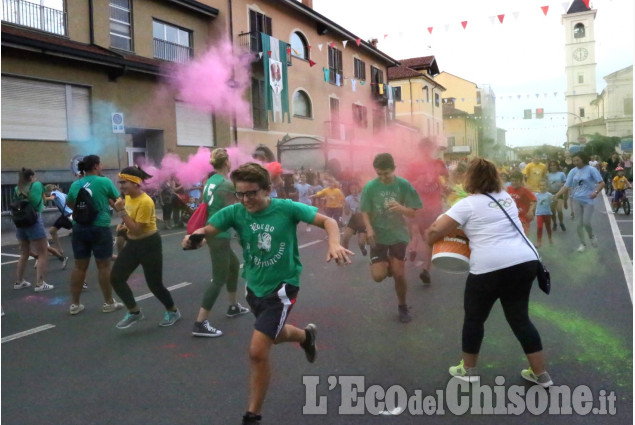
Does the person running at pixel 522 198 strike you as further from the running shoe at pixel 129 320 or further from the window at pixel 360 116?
the window at pixel 360 116

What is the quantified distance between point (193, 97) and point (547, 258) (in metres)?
14.6

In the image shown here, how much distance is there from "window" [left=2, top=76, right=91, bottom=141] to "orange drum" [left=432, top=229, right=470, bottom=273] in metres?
13.6

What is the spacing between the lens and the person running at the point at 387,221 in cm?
510

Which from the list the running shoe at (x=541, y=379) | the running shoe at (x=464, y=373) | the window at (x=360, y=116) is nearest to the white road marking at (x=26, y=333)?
the running shoe at (x=464, y=373)

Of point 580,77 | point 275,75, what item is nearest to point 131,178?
point 275,75

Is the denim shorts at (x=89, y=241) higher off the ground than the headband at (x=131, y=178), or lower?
lower

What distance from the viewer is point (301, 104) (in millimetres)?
25094

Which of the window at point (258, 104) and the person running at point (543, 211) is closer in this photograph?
the person running at point (543, 211)

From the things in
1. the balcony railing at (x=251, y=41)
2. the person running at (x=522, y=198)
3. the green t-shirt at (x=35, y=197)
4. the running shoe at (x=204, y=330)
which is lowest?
the running shoe at (x=204, y=330)

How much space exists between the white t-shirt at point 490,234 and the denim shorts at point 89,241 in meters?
3.69

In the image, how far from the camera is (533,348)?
3.40m

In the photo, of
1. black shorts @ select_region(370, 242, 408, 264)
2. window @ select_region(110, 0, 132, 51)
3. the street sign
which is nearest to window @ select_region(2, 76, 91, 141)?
window @ select_region(110, 0, 132, 51)

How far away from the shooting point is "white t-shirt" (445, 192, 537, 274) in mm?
3307

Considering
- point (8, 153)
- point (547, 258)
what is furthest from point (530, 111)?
point (8, 153)
